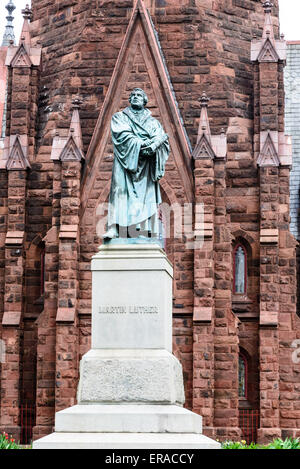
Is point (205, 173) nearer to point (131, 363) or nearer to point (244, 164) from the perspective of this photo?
point (244, 164)

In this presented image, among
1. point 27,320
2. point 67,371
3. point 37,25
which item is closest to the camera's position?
point 67,371

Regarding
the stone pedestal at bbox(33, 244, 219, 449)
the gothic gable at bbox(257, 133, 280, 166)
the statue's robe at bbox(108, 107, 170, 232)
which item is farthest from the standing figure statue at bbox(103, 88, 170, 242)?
the gothic gable at bbox(257, 133, 280, 166)

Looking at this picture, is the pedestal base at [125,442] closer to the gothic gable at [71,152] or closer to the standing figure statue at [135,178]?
the standing figure statue at [135,178]

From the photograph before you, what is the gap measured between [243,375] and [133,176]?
1486cm

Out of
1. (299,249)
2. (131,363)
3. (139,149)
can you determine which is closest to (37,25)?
(299,249)

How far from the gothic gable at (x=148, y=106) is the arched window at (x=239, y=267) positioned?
247cm

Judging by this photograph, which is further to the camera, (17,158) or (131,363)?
(17,158)

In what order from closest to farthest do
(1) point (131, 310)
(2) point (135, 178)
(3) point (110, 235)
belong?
(1) point (131, 310), (3) point (110, 235), (2) point (135, 178)

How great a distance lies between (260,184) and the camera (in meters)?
30.8

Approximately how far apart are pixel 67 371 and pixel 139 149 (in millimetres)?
13112

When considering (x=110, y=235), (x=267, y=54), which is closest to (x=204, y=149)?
(x=267, y=54)

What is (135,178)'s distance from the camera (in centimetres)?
1703

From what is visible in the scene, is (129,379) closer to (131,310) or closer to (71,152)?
(131,310)

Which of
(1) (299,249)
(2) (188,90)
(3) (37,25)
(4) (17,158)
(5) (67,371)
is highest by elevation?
(3) (37,25)
